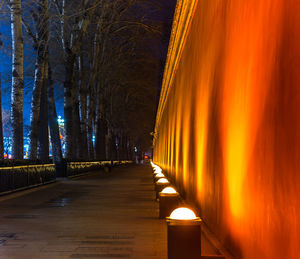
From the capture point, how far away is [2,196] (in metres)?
18.8

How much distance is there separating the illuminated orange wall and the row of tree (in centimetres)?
1195

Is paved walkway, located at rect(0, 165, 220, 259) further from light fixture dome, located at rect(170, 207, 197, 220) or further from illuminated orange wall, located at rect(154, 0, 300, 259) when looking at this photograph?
light fixture dome, located at rect(170, 207, 197, 220)

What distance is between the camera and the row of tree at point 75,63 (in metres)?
24.4

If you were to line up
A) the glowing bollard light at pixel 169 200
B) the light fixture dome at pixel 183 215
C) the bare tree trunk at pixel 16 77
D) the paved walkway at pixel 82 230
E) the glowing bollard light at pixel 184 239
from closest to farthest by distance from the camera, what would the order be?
the glowing bollard light at pixel 184 239, the light fixture dome at pixel 183 215, the paved walkway at pixel 82 230, the glowing bollard light at pixel 169 200, the bare tree trunk at pixel 16 77

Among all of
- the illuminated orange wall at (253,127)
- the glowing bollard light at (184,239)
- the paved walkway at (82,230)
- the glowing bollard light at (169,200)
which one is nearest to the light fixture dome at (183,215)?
the glowing bollard light at (184,239)

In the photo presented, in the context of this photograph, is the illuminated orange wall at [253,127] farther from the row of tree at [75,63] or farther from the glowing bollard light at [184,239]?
the row of tree at [75,63]

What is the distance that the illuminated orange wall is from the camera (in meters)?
4.02

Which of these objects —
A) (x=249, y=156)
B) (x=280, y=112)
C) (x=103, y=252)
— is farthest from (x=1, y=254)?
(x=280, y=112)

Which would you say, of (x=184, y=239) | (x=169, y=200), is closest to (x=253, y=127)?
(x=184, y=239)

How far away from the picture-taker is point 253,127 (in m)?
5.45

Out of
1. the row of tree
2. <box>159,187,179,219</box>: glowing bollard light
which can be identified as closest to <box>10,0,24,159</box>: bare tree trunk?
the row of tree

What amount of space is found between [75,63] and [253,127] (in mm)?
37809

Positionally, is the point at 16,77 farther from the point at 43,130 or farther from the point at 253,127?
the point at 253,127

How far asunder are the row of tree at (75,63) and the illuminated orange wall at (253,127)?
11951 millimetres
